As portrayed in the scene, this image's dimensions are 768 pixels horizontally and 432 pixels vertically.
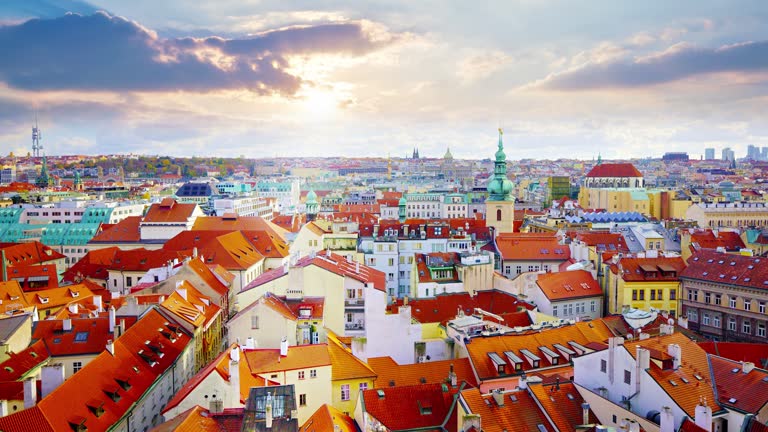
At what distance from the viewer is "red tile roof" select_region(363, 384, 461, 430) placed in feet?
96.7

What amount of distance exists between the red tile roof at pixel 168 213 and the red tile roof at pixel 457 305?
4903 cm

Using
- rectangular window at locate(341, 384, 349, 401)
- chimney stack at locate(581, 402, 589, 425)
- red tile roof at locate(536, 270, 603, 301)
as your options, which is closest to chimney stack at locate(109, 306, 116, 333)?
rectangular window at locate(341, 384, 349, 401)

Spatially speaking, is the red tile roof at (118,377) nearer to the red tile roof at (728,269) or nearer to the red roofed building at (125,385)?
the red roofed building at (125,385)

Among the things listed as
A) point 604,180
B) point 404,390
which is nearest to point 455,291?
point 404,390

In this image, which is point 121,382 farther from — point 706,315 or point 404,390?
point 706,315

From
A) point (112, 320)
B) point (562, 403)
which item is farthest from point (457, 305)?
point (112, 320)

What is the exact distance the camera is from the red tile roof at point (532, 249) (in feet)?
234

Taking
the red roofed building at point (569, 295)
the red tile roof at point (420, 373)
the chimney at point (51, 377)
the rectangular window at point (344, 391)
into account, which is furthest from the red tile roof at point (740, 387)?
the chimney at point (51, 377)

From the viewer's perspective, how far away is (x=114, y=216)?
113188 millimetres

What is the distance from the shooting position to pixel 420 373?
3494 centimetres

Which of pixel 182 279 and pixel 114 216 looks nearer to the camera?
pixel 182 279

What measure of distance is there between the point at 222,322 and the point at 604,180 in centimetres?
12786

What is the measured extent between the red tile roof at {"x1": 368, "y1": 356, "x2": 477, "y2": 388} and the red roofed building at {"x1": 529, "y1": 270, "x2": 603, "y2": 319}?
1967cm

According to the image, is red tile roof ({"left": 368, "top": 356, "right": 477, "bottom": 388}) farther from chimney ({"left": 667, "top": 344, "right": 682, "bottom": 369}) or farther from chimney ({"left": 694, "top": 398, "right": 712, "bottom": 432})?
chimney ({"left": 694, "top": 398, "right": 712, "bottom": 432})
